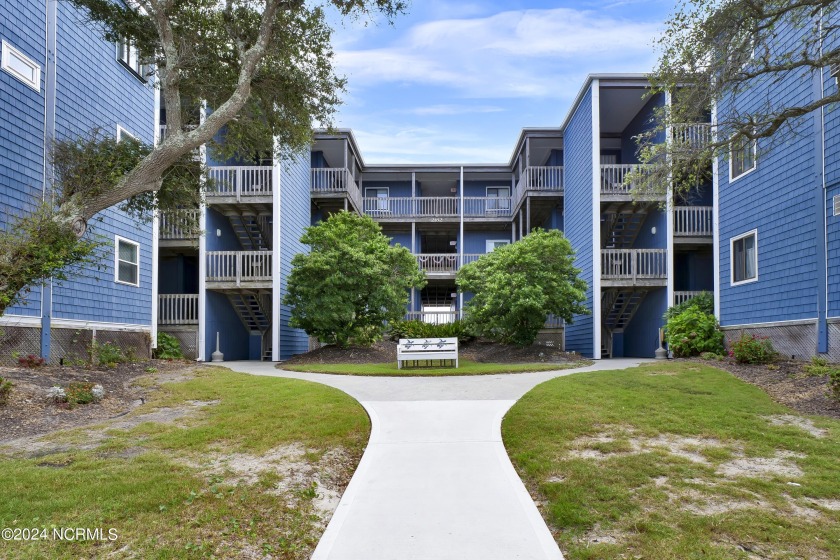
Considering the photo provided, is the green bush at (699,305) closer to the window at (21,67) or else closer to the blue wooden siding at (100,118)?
the blue wooden siding at (100,118)

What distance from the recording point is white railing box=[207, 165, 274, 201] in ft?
60.4

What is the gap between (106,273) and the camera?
45.9ft

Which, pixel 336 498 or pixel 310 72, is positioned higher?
pixel 310 72

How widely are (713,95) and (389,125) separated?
1040 inches

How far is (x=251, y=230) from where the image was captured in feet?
68.3

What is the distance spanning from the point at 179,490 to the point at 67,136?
34.4 feet

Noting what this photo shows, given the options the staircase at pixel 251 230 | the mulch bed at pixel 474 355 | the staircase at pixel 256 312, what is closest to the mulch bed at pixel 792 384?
the mulch bed at pixel 474 355

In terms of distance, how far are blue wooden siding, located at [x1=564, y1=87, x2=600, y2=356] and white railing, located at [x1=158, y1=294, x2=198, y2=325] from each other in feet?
40.4

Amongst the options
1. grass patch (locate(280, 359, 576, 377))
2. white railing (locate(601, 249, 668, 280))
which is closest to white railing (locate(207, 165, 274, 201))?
grass patch (locate(280, 359, 576, 377))

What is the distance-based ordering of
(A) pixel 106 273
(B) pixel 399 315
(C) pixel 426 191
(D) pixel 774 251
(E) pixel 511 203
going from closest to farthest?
(D) pixel 774 251, (A) pixel 106 273, (B) pixel 399 315, (E) pixel 511 203, (C) pixel 426 191

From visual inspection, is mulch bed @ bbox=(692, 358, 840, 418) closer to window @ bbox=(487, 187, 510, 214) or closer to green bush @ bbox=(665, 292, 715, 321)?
green bush @ bbox=(665, 292, 715, 321)

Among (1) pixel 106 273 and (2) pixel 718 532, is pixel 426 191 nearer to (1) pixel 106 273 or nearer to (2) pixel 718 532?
(1) pixel 106 273

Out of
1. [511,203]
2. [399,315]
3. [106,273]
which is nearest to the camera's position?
[106,273]

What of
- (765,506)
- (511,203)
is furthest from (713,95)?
(511,203)
